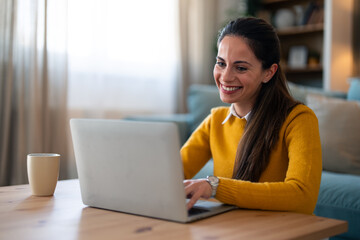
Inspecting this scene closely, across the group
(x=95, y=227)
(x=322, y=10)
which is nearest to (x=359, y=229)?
(x=95, y=227)

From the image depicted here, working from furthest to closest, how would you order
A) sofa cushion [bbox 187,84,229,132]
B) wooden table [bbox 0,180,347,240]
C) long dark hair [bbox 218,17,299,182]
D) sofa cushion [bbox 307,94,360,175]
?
sofa cushion [bbox 187,84,229,132]
sofa cushion [bbox 307,94,360,175]
long dark hair [bbox 218,17,299,182]
wooden table [bbox 0,180,347,240]

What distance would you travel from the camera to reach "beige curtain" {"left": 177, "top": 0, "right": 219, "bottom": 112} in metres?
3.86

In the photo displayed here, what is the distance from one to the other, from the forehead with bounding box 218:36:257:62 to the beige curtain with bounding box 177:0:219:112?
2.56 metres

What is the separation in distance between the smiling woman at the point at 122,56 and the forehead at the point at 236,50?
6.58 feet

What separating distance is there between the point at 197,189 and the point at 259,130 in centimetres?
38

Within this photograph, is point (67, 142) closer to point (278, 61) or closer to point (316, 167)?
point (278, 61)

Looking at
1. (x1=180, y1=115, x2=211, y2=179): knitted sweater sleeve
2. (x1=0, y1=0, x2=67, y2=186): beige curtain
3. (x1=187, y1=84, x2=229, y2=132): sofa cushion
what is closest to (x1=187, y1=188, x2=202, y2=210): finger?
(x1=180, y1=115, x2=211, y2=179): knitted sweater sleeve

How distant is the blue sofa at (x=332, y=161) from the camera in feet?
5.90

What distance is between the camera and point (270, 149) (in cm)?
125

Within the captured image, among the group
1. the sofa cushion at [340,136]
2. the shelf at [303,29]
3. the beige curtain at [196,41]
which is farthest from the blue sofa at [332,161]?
the shelf at [303,29]

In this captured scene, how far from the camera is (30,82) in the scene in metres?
2.82

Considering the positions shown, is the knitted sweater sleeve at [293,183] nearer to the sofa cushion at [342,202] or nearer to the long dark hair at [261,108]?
the long dark hair at [261,108]

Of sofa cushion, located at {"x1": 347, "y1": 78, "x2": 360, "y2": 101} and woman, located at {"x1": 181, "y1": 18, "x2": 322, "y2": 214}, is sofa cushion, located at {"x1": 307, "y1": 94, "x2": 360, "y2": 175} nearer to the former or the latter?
sofa cushion, located at {"x1": 347, "y1": 78, "x2": 360, "y2": 101}

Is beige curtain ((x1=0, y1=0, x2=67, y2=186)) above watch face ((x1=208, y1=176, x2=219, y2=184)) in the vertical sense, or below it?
above
